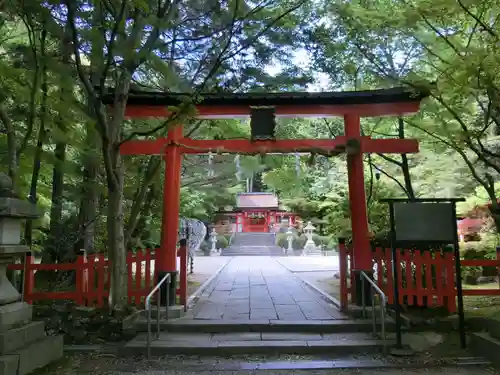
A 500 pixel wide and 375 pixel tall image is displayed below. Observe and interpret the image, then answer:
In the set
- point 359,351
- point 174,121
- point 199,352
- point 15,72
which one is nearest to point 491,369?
point 359,351

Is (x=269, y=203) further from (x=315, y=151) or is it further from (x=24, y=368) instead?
(x=24, y=368)

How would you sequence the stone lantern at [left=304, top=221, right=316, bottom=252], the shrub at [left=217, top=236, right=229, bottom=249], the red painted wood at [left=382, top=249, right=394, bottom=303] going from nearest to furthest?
the red painted wood at [left=382, top=249, right=394, bottom=303], the stone lantern at [left=304, top=221, right=316, bottom=252], the shrub at [left=217, top=236, right=229, bottom=249]

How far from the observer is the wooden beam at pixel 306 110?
7.47m

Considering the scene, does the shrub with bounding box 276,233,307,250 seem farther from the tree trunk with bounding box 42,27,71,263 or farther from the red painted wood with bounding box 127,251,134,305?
the red painted wood with bounding box 127,251,134,305

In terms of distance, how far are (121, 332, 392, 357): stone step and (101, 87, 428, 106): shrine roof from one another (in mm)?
4229

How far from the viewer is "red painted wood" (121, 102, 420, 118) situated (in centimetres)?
747

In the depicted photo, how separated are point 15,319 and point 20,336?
21cm

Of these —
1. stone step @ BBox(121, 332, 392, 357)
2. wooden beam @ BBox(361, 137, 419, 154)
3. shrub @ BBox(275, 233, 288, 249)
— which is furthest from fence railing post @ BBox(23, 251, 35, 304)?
shrub @ BBox(275, 233, 288, 249)

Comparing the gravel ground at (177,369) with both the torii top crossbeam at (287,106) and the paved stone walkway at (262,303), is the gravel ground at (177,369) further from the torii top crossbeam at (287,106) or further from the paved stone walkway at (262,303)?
the torii top crossbeam at (287,106)

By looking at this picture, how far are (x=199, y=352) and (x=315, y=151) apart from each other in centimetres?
414

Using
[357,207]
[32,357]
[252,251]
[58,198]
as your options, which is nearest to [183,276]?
[32,357]

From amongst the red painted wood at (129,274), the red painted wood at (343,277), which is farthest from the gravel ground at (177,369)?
the red painted wood at (343,277)

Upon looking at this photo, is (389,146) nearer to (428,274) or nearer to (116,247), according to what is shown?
(428,274)

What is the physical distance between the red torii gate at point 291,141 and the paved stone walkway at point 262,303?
1.31 m
